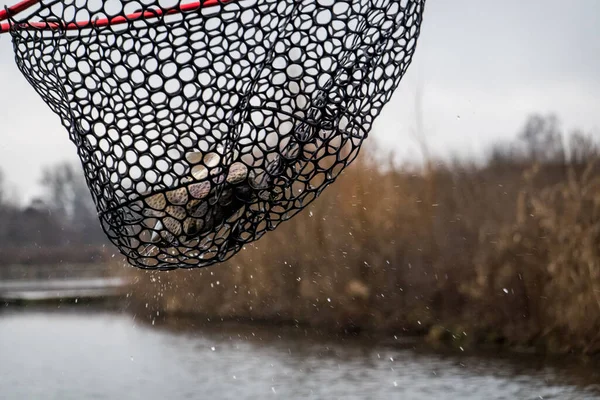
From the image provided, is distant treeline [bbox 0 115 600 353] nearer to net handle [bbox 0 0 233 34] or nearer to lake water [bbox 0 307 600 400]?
lake water [bbox 0 307 600 400]

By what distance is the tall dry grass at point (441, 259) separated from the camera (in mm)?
7555

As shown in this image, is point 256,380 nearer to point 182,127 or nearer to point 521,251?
point 521,251

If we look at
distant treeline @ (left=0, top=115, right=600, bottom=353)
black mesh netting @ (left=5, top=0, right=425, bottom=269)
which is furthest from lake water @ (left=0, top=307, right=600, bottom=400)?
black mesh netting @ (left=5, top=0, right=425, bottom=269)

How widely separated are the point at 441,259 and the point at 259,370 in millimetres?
2537

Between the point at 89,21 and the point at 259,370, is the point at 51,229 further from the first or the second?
the point at 89,21

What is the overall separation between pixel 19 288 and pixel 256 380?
1118 centimetres

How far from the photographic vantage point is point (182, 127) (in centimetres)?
150

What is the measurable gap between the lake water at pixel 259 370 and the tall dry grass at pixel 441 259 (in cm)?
35

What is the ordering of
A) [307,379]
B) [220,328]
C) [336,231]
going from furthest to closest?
[220,328], [336,231], [307,379]

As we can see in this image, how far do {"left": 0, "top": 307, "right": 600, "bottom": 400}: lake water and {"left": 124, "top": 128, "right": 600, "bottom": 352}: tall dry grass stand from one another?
35 centimetres

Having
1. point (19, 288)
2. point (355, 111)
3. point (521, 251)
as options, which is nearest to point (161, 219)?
point (355, 111)

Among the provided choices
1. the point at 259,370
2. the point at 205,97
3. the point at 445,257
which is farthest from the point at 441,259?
the point at 205,97

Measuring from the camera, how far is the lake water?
748 centimetres

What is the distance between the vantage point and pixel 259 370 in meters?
9.30
